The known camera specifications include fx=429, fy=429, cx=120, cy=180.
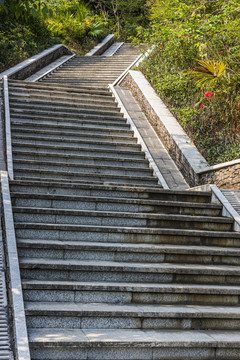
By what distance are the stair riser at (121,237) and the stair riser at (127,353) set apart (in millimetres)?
1871

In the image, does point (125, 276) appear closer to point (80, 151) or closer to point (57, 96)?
point (80, 151)

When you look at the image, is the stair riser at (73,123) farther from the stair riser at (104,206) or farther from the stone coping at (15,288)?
the stone coping at (15,288)

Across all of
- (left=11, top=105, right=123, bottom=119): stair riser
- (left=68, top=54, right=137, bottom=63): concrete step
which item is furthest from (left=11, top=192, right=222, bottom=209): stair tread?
(left=68, top=54, right=137, bottom=63): concrete step

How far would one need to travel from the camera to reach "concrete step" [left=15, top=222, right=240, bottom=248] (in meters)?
5.49

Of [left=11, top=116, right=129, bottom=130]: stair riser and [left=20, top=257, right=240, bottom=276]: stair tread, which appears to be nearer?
[left=20, top=257, right=240, bottom=276]: stair tread

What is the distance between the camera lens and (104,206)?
6.52 metres

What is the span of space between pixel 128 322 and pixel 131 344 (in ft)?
1.39

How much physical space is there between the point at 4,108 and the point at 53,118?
1182mm

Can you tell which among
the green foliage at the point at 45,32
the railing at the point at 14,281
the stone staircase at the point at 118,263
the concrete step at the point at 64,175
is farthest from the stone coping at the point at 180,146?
the railing at the point at 14,281

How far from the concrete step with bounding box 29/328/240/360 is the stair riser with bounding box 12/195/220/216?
8.00 feet

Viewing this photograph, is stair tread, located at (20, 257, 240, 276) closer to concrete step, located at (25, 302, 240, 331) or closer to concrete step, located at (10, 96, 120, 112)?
concrete step, located at (25, 302, 240, 331)

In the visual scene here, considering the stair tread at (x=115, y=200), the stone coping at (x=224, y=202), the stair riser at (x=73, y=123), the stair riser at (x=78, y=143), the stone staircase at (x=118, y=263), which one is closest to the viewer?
the stone staircase at (x=118, y=263)

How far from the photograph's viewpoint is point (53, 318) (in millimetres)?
4203

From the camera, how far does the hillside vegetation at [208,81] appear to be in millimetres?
8992
